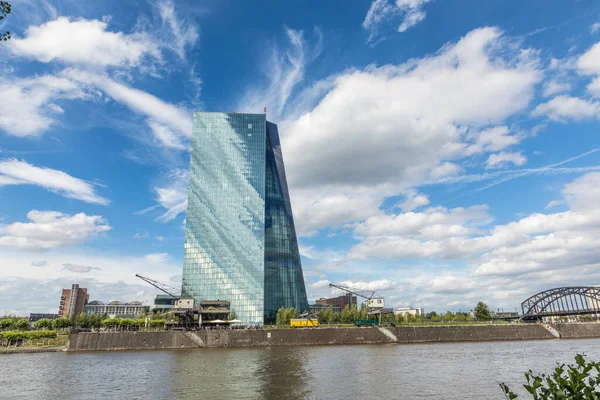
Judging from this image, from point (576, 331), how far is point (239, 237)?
14527cm

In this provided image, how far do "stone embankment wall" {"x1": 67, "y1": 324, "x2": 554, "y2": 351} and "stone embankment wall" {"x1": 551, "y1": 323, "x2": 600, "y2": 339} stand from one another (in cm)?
2572

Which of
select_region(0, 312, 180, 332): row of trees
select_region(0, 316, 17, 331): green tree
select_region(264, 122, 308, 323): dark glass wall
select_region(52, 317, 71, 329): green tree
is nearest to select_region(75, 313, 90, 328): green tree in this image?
select_region(0, 312, 180, 332): row of trees

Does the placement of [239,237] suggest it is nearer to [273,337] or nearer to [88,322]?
[273,337]

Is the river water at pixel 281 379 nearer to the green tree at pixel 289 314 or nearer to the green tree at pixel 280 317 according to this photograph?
the green tree at pixel 280 317

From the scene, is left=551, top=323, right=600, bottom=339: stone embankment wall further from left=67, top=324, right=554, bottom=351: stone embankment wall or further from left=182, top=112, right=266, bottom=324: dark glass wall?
left=182, top=112, right=266, bottom=324: dark glass wall

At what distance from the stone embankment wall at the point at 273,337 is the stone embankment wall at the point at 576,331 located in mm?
25716

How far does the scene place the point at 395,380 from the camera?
1980 inches

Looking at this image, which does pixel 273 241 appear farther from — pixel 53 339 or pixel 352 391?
pixel 352 391

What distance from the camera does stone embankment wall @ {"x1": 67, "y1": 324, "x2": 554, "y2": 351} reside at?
115188mm

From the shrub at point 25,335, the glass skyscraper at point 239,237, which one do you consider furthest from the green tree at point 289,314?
the shrub at point 25,335

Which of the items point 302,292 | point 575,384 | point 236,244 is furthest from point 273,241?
point 575,384

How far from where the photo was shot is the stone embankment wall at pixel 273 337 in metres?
115

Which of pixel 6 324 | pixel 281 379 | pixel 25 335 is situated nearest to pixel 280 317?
pixel 25 335

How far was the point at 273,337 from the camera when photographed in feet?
393
